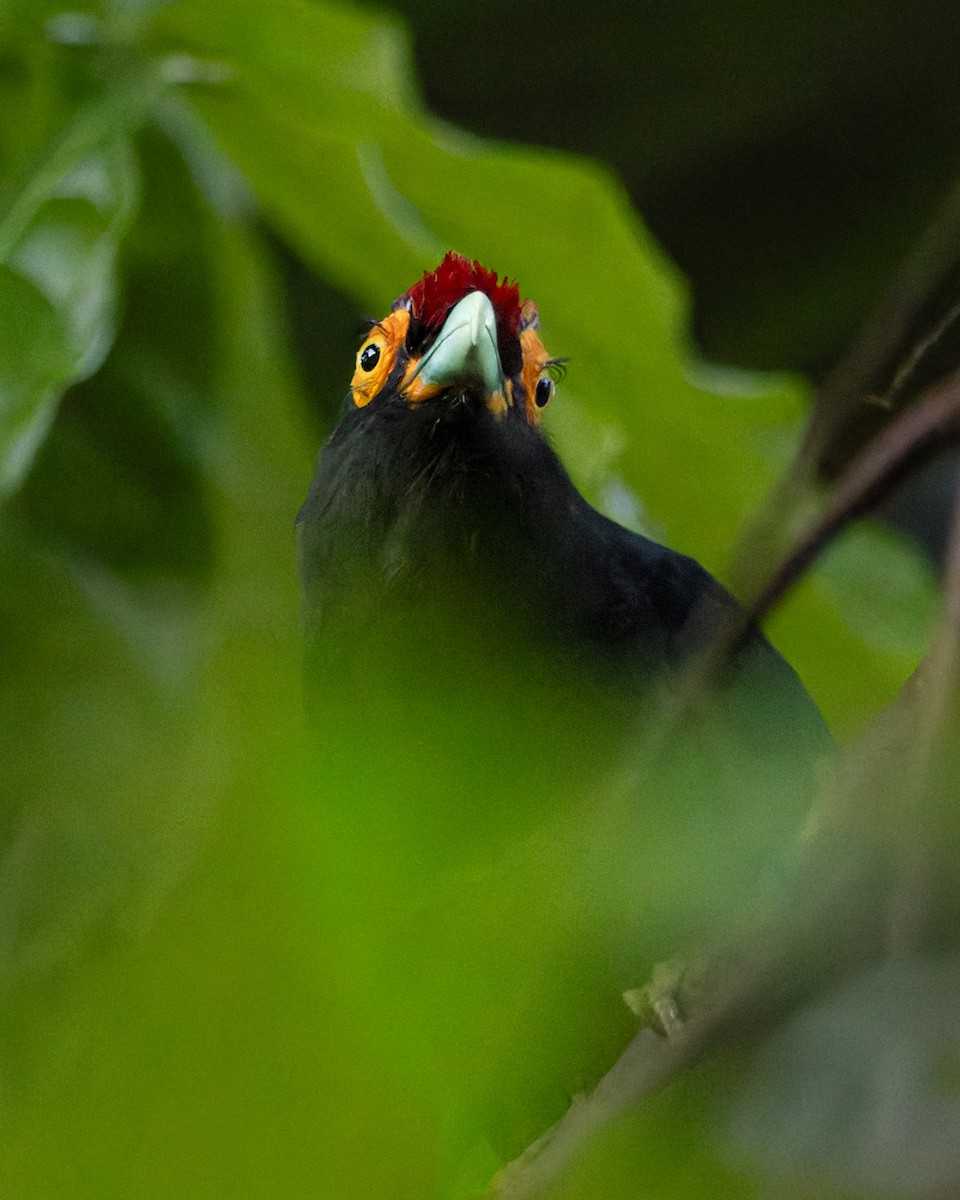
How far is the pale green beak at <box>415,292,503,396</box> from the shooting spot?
28.5 inches

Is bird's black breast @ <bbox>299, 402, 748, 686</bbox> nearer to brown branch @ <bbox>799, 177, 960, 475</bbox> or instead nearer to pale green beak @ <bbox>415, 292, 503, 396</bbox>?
pale green beak @ <bbox>415, 292, 503, 396</bbox>

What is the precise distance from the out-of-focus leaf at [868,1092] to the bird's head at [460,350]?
0.47 metres

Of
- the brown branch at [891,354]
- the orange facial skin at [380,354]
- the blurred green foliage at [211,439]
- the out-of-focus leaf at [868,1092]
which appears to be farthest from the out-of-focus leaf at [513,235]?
the out-of-focus leaf at [868,1092]

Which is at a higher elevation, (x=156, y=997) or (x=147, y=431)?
(x=147, y=431)

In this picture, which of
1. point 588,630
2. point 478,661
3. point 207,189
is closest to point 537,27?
point 207,189

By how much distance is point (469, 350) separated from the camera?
72cm

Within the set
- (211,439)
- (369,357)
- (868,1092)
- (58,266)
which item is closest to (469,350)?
(369,357)

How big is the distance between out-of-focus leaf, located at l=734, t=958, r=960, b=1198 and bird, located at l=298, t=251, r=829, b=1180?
0.12 feet

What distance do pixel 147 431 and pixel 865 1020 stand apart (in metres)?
0.83

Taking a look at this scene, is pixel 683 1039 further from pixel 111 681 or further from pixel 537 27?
pixel 537 27

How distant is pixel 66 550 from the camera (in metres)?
1.01

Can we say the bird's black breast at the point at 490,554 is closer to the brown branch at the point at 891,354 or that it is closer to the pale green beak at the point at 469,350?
the pale green beak at the point at 469,350

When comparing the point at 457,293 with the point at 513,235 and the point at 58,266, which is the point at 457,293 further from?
the point at 58,266

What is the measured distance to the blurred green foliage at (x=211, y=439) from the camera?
1.69ft
